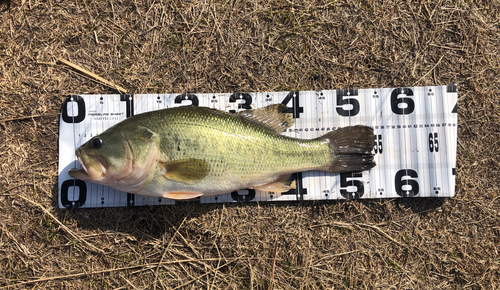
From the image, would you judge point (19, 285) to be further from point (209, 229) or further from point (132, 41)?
point (132, 41)

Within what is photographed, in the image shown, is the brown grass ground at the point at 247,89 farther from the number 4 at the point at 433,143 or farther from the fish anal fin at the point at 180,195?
the fish anal fin at the point at 180,195

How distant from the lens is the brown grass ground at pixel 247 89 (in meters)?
3.55

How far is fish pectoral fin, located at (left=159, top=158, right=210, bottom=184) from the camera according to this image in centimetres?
293

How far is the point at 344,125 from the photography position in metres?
3.62

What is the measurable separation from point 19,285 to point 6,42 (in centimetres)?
294

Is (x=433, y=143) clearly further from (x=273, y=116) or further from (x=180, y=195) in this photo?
(x=180, y=195)

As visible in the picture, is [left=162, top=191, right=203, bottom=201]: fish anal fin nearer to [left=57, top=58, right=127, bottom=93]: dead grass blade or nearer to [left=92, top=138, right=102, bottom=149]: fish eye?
[left=92, top=138, right=102, bottom=149]: fish eye

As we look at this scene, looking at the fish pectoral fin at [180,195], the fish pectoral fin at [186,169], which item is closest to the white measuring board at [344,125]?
the fish pectoral fin at [180,195]

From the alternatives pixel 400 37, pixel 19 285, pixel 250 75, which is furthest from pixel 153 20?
pixel 19 285

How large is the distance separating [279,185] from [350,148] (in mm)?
924

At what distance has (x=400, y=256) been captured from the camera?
3621 mm

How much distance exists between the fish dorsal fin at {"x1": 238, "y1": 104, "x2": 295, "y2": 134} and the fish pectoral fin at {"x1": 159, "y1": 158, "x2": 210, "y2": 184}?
765 mm

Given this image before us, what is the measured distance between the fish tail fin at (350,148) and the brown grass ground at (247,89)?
514 millimetres

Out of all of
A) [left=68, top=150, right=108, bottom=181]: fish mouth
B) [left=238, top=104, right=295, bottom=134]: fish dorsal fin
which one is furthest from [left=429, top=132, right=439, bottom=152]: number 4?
[left=68, top=150, right=108, bottom=181]: fish mouth
